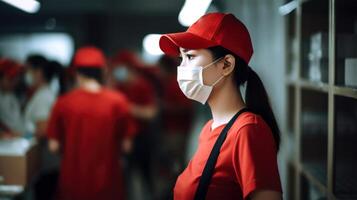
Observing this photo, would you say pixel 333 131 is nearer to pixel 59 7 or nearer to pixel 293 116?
pixel 293 116

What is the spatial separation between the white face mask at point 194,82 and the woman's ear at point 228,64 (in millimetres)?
24

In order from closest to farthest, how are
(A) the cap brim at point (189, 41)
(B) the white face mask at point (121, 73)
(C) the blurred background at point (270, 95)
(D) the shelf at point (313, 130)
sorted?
(A) the cap brim at point (189, 41) < (C) the blurred background at point (270, 95) < (D) the shelf at point (313, 130) < (B) the white face mask at point (121, 73)

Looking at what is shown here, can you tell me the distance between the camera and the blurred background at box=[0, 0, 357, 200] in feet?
6.38

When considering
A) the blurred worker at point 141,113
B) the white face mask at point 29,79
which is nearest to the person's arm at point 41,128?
the white face mask at point 29,79

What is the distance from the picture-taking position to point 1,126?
3631 mm

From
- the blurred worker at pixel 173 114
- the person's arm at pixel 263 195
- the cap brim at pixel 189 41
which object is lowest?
the blurred worker at pixel 173 114

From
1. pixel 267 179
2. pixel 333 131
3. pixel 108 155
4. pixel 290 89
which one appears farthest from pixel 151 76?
pixel 267 179

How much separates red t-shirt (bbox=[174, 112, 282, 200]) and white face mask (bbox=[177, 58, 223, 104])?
13cm

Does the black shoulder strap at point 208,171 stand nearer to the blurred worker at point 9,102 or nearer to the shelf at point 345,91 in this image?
the shelf at point 345,91

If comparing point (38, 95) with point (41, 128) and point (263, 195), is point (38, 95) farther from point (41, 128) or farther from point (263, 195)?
point (263, 195)

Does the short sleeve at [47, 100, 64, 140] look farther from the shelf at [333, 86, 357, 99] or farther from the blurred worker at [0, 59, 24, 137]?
the shelf at [333, 86, 357, 99]

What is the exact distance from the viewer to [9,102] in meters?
3.86

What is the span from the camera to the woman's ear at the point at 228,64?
1.61 m

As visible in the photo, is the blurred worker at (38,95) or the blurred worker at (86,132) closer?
the blurred worker at (86,132)
